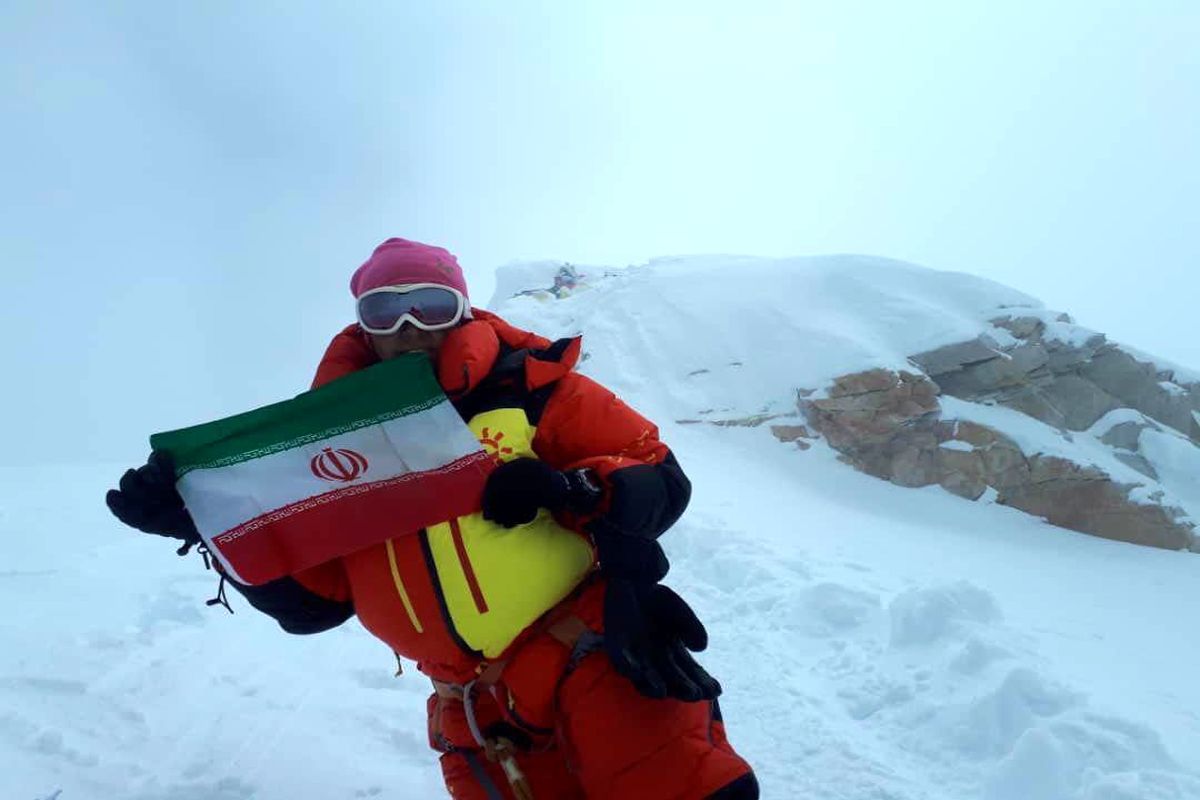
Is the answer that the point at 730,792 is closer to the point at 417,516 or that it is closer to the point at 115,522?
the point at 417,516

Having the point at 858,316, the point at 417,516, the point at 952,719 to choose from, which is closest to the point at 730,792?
the point at 417,516

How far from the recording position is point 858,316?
15320 mm

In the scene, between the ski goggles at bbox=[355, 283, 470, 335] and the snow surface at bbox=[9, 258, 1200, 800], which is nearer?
the ski goggles at bbox=[355, 283, 470, 335]

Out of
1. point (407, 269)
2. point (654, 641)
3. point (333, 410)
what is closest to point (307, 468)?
point (333, 410)

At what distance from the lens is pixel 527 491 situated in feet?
5.84

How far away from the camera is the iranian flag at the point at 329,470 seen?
1833 millimetres

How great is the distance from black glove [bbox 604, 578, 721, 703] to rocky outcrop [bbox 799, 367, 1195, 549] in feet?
36.5

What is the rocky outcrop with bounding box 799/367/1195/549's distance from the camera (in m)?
11.2

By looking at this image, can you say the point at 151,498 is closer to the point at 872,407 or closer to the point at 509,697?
the point at 509,697

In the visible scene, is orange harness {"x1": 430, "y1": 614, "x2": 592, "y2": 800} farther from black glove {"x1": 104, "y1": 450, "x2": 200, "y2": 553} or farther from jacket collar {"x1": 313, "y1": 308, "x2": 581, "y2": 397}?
black glove {"x1": 104, "y1": 450, "x2": 200, "y2": 553}

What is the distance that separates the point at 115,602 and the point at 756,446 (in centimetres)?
1053

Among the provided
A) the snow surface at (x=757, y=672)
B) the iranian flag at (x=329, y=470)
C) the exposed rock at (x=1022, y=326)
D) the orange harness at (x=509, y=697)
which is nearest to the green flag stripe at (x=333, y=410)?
the iranian flag at (x=329, y=470)

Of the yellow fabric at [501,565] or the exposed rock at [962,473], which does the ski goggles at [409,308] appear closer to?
the yellow fabric at [501,565]

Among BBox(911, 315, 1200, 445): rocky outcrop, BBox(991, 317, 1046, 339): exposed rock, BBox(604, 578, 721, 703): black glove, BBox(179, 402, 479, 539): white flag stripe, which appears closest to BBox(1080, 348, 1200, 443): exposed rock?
BBox(911, 315, 1200, 445): rocky outcrop
